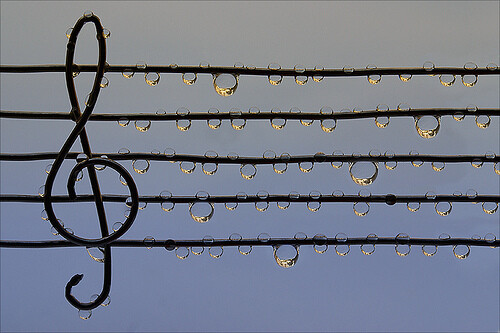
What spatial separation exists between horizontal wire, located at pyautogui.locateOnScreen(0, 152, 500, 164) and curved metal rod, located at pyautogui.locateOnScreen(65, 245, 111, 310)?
127 mm

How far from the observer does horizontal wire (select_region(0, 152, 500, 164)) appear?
2.21 ft

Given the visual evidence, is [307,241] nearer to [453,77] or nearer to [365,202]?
[365,202]

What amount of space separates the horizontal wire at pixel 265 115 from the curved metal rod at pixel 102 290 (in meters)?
0.17

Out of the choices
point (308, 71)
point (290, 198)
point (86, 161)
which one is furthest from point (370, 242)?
point (86, 161)

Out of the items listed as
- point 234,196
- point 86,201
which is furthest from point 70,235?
point 234,196

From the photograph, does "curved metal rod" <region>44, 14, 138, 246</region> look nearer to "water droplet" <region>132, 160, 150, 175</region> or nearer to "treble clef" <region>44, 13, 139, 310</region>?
"treble clef" <region>44, 13, 139, 310</region>

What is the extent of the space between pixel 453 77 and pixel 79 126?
49 cm

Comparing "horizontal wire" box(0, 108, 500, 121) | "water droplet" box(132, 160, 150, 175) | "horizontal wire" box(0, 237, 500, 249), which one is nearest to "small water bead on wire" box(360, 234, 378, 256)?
"horizontal wire" box(0, 237, 500, 249)

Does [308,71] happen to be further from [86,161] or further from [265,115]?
[86,161]

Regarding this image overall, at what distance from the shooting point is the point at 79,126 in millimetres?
557

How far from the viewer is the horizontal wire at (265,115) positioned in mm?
665

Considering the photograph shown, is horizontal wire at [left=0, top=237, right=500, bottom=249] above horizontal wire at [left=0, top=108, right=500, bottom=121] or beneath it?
beneath

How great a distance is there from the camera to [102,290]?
630mm

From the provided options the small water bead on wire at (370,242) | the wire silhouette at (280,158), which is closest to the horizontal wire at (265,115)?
the wire silhouette at (280,158)
